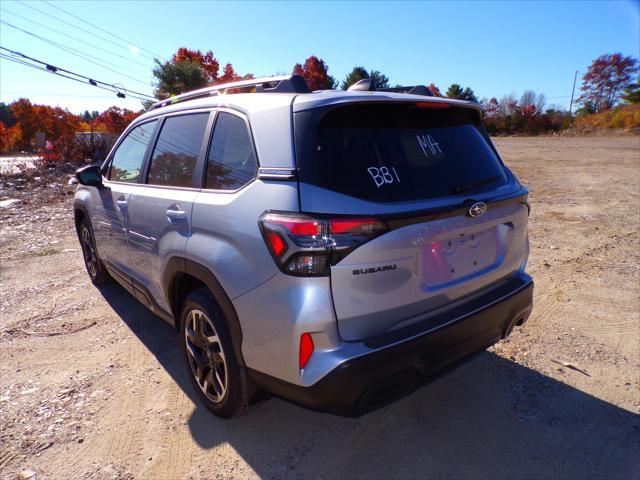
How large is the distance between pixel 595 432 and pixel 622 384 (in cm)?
63

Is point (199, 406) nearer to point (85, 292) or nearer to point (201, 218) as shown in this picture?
point (201, 218)

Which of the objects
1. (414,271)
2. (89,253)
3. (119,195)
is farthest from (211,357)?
(89,253)

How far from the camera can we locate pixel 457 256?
2.12 metres

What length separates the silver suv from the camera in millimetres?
1781

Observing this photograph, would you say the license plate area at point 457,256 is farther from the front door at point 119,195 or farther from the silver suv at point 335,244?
the front door at point 119,195

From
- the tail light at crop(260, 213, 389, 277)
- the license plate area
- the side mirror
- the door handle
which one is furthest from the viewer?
the side mirror

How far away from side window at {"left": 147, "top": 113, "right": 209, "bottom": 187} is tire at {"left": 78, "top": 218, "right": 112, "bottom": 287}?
1.83 m

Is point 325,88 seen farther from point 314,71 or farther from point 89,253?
point 89,253

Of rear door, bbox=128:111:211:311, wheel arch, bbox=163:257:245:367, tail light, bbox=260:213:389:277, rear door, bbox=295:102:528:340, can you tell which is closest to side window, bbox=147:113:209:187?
rear door, bbox=128:111:211:311

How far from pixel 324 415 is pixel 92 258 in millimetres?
3530

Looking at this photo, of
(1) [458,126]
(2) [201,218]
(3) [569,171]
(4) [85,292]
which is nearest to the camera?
(2) [201,218]

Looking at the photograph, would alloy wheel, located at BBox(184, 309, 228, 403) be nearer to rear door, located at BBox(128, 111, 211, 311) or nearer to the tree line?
rear door, located at BBox(128, 111, 211, 311)

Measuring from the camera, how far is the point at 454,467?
2164mm

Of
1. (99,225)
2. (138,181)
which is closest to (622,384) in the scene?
(138,181)
